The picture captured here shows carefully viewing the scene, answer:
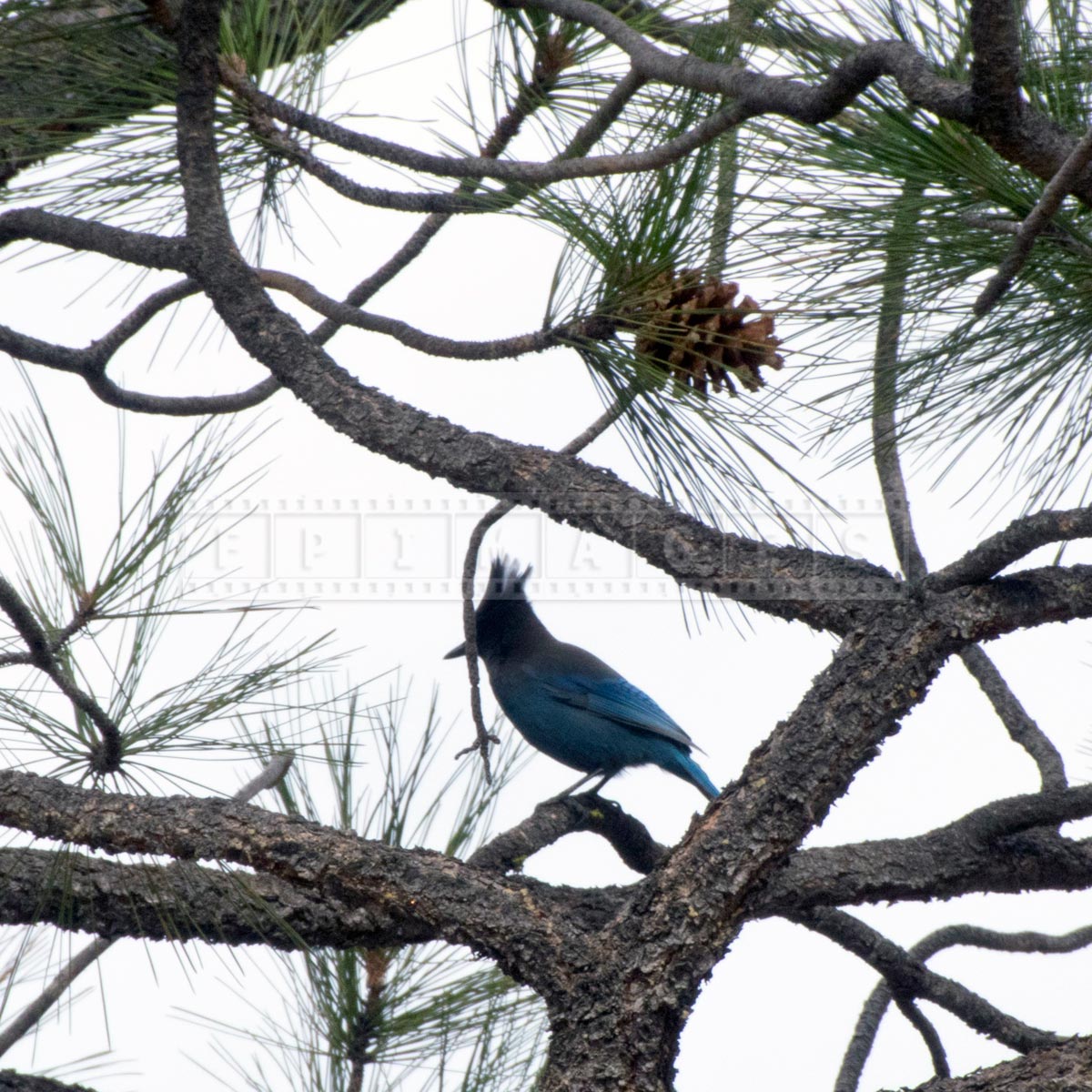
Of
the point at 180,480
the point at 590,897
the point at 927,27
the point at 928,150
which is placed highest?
the point at 927,27

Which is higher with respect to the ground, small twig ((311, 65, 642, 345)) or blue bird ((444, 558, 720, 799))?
small twig ((311, 65, 642, 345))

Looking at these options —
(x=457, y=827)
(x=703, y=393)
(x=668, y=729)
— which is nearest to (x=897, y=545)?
(x=703, y=393)

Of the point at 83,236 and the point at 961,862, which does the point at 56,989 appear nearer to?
the point at 83,236

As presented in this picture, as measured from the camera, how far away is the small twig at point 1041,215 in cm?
115

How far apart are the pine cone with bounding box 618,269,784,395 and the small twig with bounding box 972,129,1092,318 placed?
1.35 feet

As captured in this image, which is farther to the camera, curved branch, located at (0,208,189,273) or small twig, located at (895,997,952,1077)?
small twig, located at (895,997,952,1077)

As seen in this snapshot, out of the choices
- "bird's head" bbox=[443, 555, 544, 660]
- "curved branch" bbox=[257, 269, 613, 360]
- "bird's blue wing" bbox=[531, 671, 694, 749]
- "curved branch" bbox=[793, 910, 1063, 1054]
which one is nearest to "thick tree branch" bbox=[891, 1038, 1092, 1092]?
"curved branch" bbox=[793, 910, 1063, 1054]

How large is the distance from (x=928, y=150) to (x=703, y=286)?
0.43 metres

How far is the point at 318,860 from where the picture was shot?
1.47 meters

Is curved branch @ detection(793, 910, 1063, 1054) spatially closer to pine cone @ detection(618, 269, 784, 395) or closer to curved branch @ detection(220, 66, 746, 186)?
pine cone @ detection(618, 269, 784, 395)

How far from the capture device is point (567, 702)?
11.4ft

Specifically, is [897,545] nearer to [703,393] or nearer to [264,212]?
[703,393]

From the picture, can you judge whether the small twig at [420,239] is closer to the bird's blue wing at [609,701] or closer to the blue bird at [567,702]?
the blue bird at [567,702]

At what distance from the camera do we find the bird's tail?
11.7ft
